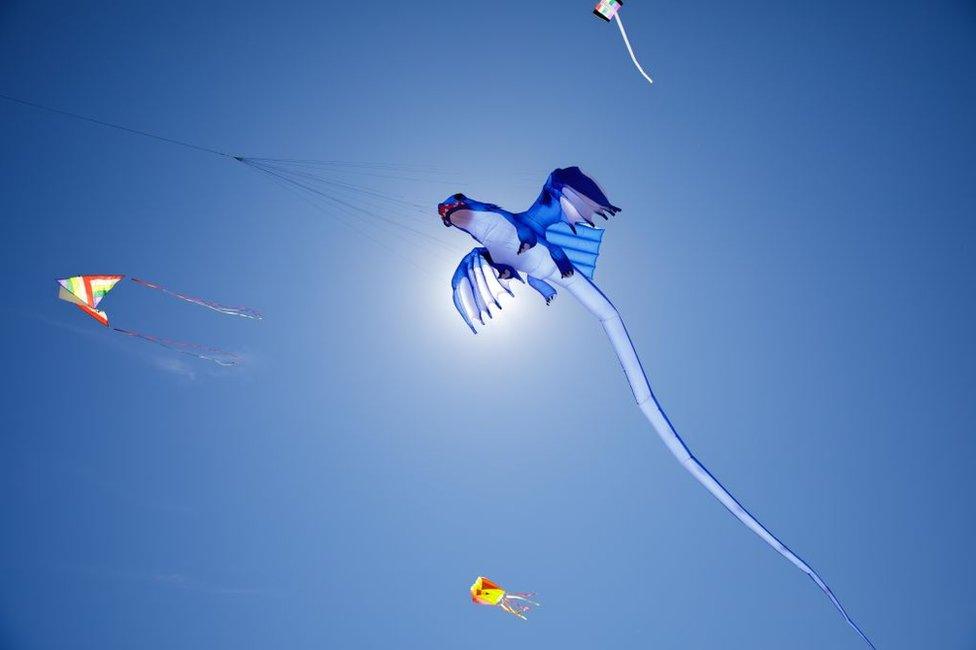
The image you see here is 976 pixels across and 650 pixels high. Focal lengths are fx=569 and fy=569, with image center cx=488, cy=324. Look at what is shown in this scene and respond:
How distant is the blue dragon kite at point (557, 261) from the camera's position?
7820mm

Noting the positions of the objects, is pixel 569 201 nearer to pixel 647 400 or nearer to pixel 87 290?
pixel 647 400

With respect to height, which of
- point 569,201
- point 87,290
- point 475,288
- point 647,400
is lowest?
point 647,400

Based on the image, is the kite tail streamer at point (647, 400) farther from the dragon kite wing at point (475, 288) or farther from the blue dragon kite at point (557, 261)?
the dragon kite wing at point (475, 288)

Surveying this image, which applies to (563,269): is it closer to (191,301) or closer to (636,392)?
(636,392)

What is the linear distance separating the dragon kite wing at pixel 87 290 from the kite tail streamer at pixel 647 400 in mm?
7687

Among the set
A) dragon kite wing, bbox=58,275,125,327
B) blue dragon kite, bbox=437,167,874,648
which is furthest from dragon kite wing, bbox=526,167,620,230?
dragon kite wing, bbox=58,275,125,327

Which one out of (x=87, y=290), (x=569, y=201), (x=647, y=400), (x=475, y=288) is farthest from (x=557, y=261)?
(x=87, y=290)

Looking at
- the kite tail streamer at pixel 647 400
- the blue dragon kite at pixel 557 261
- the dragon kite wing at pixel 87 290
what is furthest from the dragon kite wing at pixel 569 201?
the dragon kite wing at pixel 87 290

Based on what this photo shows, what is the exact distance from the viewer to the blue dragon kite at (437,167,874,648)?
7.82m

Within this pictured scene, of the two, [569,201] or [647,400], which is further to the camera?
[647,400]

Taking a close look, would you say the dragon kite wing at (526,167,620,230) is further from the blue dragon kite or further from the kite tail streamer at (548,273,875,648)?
the kite tail streamer at (548,273,875,648)

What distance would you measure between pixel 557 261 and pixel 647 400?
2.54m

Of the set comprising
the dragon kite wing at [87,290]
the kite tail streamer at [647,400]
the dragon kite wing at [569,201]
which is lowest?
the kite tail streamer at [647,400]

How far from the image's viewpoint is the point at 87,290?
9.69 metres
